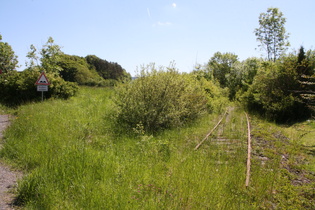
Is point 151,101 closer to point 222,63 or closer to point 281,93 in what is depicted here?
point 281,93

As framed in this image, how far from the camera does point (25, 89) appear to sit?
18.4 m

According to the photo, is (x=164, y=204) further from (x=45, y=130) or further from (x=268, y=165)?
(x=45, y=130)

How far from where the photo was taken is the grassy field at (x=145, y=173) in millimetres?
4340

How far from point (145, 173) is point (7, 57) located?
37.3m

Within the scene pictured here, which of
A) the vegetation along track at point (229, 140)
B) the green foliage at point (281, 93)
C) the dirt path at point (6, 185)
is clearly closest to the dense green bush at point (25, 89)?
the vegetation along track at point (229, 140)

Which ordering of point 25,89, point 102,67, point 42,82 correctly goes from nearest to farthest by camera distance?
point 42,82
point 25,89
point 102,67

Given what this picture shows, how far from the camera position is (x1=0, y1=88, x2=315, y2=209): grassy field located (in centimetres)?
434

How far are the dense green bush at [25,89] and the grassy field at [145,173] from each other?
1062 centimetres

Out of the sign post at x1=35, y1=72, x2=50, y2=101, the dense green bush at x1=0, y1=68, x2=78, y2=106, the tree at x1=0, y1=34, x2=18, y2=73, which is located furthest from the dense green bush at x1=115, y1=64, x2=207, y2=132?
the tree at x1=0, y1=34, x2=18, y2=73

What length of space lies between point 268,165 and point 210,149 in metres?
1.78

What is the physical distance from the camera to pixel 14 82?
19.1 metres

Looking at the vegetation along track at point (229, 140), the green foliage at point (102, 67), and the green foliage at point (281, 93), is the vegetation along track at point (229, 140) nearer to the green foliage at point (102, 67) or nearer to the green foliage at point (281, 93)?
the green foliage at point (281, 93)

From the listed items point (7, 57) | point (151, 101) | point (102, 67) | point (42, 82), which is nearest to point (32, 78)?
point (42, 82)

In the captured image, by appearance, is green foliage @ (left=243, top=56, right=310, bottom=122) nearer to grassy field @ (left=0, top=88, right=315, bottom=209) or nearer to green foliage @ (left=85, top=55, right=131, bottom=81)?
grassy field @ (left=0, top=88, right=315, bottom=209)
